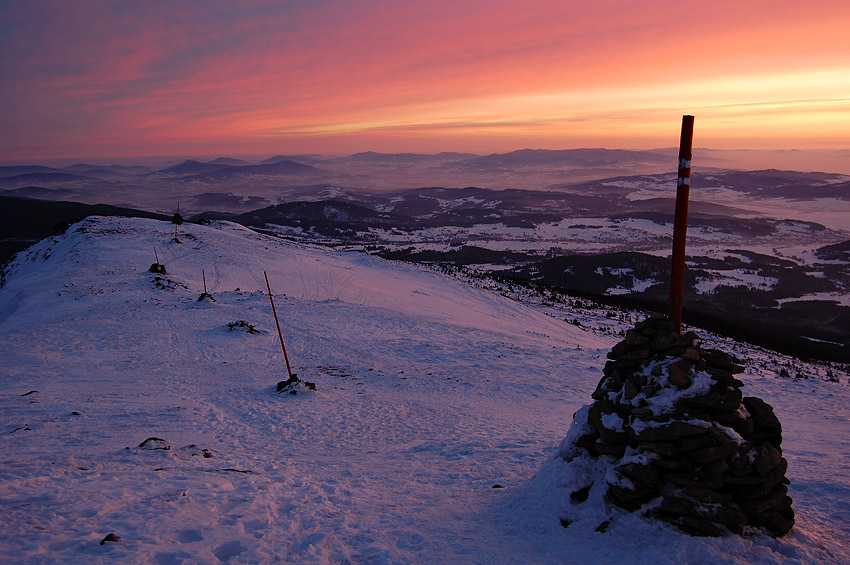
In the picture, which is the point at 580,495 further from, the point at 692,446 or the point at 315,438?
the point at 315,438

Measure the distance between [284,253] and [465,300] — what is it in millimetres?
20658

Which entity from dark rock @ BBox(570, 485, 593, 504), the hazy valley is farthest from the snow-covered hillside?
the hazy valley

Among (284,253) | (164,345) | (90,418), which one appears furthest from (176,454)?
(284,253)

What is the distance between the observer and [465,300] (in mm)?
37375

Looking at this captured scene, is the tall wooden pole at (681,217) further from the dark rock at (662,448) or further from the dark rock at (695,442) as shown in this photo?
the dark rock at (662,448)

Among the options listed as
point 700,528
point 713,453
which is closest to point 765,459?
point 713,453

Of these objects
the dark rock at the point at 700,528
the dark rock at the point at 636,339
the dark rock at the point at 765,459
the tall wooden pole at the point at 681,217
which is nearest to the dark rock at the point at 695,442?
the dark rock at the point at 765,459

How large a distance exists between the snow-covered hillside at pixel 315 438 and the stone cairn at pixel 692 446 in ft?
1.07

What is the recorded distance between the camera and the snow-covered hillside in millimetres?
6613

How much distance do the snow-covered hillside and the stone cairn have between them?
327mm

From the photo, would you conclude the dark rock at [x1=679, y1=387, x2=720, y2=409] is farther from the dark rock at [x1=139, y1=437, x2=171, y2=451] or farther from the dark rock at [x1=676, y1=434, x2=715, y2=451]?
the dark rock at [x1=139, y1=437, x2=171, y2=451]

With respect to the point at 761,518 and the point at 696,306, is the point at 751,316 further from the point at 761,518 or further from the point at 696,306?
the point at 761,518

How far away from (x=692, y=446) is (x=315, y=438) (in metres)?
8.78

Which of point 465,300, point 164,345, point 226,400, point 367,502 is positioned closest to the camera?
point 367,502
